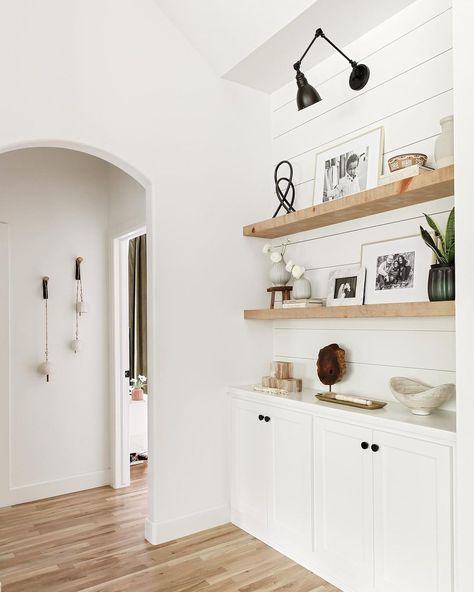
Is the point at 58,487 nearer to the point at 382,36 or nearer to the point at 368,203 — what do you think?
the point at 368,203

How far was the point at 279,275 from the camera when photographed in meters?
3.14

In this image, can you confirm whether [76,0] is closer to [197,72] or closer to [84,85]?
[84,85]

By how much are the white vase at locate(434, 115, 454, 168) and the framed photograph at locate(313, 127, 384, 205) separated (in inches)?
16.4

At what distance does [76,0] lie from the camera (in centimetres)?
271

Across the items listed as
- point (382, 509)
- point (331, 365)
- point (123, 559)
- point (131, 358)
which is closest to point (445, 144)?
point (331, 365)

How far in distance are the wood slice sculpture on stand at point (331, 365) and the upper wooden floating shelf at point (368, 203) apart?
706mm

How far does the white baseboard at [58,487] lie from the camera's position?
3.53 m

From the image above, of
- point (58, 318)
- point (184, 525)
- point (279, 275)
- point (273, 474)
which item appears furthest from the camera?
point (58, 318)

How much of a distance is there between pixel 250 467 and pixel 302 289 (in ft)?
3.55

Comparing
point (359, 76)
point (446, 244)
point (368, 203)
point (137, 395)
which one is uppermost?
point (359, 76)

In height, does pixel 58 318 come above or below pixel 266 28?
below

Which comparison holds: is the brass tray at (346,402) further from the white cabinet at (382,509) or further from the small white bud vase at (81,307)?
the small white bud vase at (81,307)

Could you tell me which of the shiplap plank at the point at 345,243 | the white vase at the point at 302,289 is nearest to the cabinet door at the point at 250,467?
the white vase at the point at 302,289

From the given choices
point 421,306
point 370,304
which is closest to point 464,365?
point 421,306
